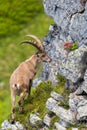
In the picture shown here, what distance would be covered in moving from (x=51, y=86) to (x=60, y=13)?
11.1 feet

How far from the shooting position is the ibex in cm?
2980

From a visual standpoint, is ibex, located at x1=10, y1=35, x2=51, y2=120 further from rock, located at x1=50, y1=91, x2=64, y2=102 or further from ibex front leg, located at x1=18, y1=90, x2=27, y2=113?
rock, located at x1=50, y1=91, x2=64, y2=102

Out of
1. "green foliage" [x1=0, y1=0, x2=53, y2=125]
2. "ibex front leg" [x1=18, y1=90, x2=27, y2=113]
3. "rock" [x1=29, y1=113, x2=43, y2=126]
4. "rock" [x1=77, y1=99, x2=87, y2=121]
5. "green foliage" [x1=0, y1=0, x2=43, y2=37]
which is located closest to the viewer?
"rock" [x1=77, y1=99, x2=87, y2=121]

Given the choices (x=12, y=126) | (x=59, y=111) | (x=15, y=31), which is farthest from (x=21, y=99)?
(x=15, y=31)

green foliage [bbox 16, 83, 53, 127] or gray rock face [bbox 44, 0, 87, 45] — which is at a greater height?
gray rock face [bbox 44, 0, 87, 45]

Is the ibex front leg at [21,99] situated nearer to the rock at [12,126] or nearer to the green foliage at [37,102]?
the green foliage at [37,102]

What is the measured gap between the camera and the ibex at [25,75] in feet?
97.8

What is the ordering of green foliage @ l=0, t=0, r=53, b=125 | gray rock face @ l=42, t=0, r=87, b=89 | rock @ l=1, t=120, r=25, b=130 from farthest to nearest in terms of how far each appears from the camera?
green foliage @ l=0, t=0, r=53, b=125, rock @ l=1, t=120, r=25, b=130, gray rock face @ l=42, t=0, r=87, b=89

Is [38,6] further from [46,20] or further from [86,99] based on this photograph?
[86,99]

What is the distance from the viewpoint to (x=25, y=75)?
30250mm

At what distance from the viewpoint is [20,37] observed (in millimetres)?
56375

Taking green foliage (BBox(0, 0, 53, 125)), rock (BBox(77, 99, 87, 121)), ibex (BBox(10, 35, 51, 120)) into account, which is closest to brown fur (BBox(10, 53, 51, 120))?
ibex (BBox(10, 35, 51, 120))

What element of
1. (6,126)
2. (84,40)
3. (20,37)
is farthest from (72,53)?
(20,37)

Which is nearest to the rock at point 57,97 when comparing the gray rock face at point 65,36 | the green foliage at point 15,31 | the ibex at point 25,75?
the gray rock face at point 65,36
